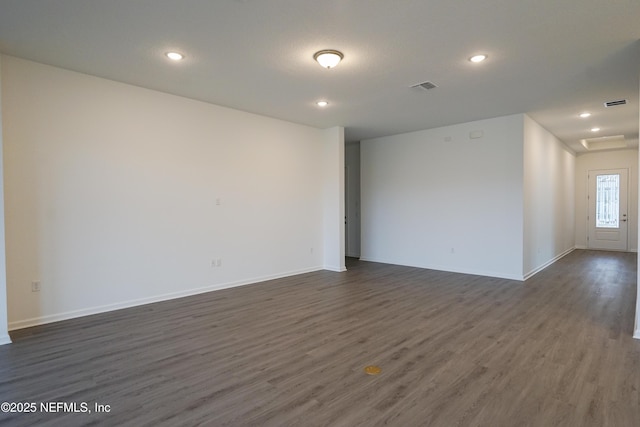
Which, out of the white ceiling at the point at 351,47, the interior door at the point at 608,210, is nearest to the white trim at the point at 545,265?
the interior door at the point at 608,210

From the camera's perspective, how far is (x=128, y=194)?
4.39 metres

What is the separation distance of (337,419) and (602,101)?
5894 mm

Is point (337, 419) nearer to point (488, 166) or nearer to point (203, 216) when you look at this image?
point (203, 216)

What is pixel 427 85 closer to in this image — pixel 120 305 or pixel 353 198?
pixel 353 198

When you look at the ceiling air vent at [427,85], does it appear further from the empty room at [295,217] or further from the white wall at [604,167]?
the white wall at [604,167]

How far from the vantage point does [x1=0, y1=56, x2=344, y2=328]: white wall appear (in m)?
3.68

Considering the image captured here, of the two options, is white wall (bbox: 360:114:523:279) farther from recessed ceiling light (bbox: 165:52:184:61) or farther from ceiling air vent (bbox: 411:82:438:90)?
recessed ceiling light (bbox: 165:52:184:61)

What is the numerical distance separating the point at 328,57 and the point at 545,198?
606cm

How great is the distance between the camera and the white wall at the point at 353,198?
881 centimetres

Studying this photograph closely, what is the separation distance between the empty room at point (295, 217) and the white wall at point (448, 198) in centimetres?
4

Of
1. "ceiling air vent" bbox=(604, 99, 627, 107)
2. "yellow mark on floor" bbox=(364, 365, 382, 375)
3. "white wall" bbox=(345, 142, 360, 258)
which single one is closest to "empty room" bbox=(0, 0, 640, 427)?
"yellow mark on floor" bbox=(364, 365, 382, 375)

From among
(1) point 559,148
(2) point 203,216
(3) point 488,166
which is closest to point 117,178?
(2) point 203,216

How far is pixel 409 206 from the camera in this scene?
7.40m

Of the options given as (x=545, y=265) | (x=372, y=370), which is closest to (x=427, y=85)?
(x=372, y=370)
